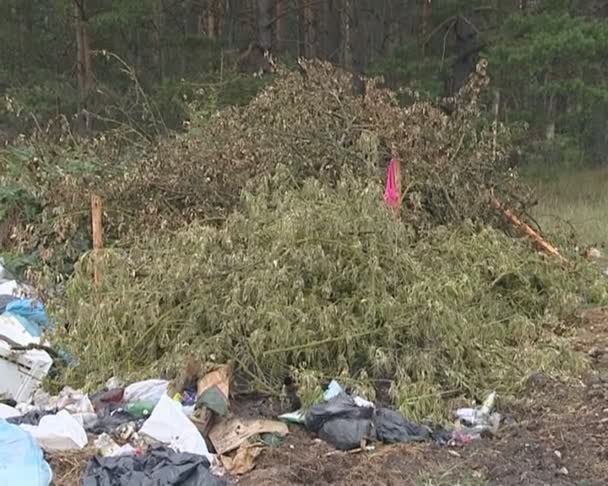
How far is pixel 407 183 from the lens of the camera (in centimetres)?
641

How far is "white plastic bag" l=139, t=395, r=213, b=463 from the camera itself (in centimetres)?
378

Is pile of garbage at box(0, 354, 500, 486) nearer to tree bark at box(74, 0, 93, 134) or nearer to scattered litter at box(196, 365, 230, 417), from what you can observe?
scattered litter at box(196, 365, 230, 417)

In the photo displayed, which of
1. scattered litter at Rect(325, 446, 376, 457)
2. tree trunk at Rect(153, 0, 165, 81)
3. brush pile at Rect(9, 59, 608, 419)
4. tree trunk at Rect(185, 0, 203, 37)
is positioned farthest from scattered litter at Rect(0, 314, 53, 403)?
tree trunk at Rect(185, 0, 203, 37)

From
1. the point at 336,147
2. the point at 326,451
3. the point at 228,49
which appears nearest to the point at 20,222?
the point at 336,147

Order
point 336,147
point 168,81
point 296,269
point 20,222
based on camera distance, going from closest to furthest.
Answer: point 296,269 → point 336,147 → point 20,222 → point 168,81

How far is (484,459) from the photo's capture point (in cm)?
376

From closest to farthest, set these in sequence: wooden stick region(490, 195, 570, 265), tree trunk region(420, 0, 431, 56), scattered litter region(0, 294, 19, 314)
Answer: scattered litter region(0, 294, 19, 314) → wooden stick region(490, 195, 570, 265) → tree trunk region(420, 0, 431, 56)

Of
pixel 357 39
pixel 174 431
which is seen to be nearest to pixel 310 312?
pixel 174 431

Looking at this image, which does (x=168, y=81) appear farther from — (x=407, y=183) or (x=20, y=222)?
(x=407, y=183)

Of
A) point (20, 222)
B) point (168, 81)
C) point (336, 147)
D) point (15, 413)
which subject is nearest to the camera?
point (15, 413)

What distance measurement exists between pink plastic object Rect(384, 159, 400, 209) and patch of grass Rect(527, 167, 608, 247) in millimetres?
2313

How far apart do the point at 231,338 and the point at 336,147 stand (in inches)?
94.9

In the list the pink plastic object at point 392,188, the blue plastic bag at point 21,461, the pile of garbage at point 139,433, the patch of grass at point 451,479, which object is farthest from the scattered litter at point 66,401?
the pink plastic object at point 392,188

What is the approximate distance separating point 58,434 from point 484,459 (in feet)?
6.75
